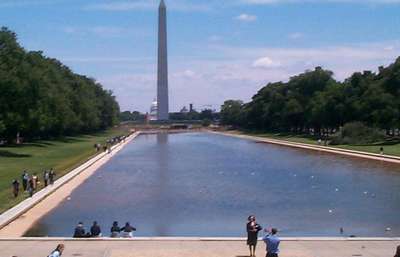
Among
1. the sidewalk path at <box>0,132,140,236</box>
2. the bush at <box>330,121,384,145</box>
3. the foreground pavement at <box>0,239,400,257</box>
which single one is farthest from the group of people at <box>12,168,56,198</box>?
the bush at <box>330,121,384,145</box>

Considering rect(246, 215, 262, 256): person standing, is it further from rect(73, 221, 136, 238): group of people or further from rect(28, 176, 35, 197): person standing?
rect(28, 176, 35, 197): person standing

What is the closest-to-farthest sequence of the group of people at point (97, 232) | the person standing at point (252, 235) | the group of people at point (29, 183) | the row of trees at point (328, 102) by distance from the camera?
the person standing at point (252, 235) < the group of people at point (97, 232) < the group of people at point (29, 183) < the row of trees at point (328, 102)

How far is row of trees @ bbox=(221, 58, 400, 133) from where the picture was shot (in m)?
94.6

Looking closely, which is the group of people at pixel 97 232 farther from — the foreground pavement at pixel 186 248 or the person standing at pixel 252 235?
the person standing at pixel 252 235

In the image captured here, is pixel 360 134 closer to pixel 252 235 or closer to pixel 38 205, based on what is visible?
pixel 38 205

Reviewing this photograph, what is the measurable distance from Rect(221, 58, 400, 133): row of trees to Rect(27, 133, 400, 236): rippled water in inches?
1151

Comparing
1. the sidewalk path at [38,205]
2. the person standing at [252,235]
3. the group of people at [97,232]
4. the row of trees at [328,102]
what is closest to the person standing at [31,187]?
the sidewalk path at [38,205]

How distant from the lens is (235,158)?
79.8 m

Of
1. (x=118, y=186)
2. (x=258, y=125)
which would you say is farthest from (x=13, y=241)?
(x=258, y=125)

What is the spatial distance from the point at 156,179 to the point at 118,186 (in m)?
→ 5.56

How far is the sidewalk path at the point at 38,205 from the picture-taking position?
29.6m

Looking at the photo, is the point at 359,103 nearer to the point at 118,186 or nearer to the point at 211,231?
the point at 118,186

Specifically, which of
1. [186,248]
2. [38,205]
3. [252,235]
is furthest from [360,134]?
[252,235]

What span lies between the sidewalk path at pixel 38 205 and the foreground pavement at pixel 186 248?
5043mm
